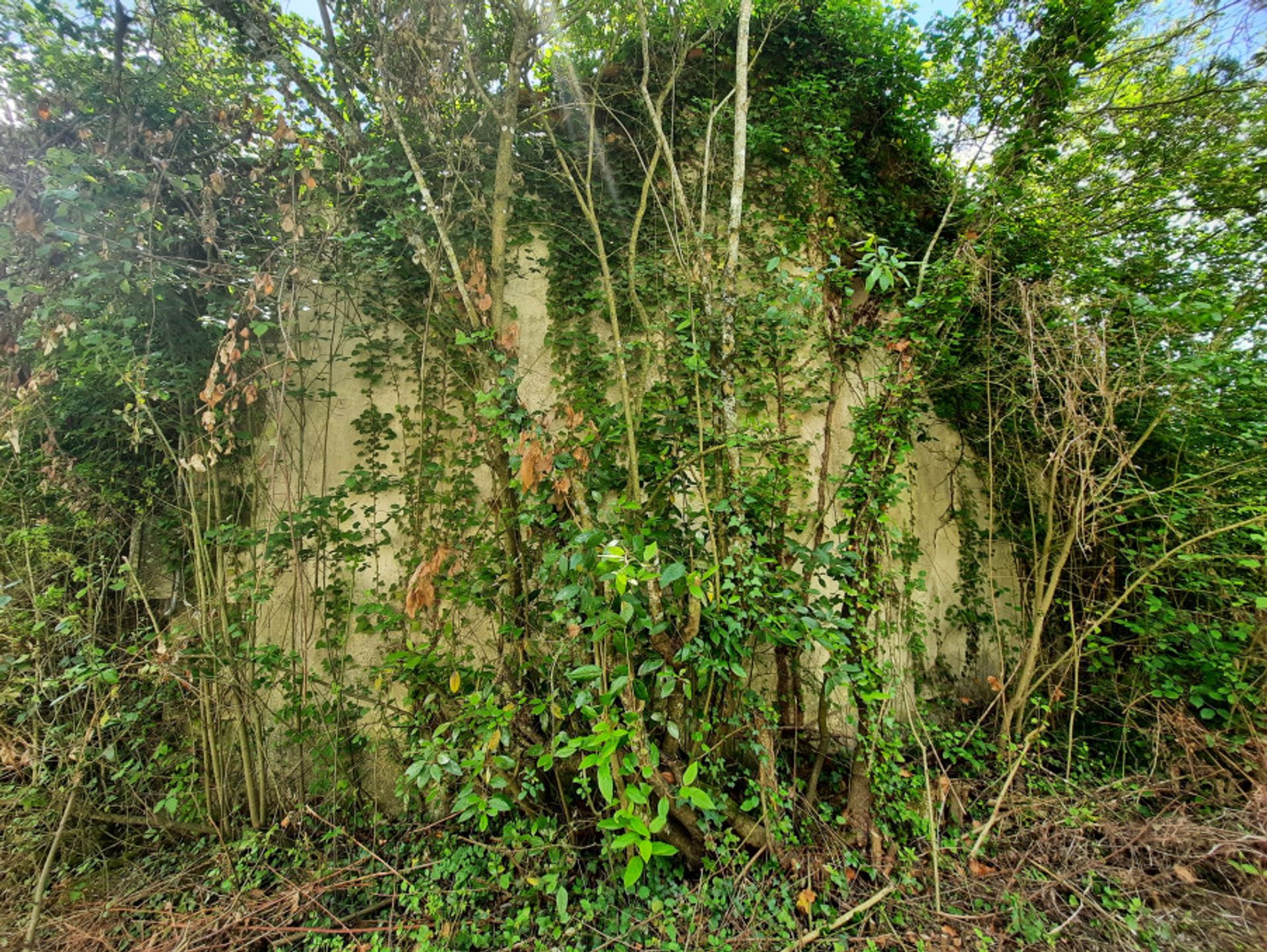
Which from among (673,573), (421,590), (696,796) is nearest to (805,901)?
(696,796)

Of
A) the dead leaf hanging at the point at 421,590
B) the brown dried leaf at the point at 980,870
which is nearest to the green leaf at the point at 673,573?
the dead leaf hanging at the point at 421,590

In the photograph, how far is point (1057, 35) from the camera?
13.1 ft

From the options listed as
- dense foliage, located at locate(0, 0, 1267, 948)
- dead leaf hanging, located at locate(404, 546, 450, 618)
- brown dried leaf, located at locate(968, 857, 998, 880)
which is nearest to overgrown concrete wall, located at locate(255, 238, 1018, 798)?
dense foliage, located at locate(0, 0, 1267, 948)

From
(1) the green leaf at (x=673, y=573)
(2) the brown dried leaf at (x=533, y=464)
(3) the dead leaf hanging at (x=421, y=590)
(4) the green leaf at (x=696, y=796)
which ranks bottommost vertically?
(4) the green leaf at (x=696, y=796)

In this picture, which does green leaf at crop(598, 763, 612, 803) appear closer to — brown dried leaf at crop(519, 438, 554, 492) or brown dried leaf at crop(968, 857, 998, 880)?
brown dried leaf at crop(519, 438, 554, 492)

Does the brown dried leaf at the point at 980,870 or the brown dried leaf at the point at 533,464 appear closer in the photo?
the brown dried leaf at the point at 533,464

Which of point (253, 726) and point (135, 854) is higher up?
point (253, 726)

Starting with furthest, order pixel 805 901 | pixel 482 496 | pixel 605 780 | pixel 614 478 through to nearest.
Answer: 1. pixel 482 496
2. pixel 614 478
3. pixel 805 901
4. pixel 605 780

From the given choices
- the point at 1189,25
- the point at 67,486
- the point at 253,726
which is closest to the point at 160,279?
the point at 67,486

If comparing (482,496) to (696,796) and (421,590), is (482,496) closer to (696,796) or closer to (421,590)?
(421,590)

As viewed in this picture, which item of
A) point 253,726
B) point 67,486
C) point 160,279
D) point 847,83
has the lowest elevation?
point 253,726

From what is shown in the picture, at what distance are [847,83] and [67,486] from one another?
21.5ft

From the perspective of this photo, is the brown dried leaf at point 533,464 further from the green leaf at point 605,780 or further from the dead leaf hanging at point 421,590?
the green leaf at point 605,780

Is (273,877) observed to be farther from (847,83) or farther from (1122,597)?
(847,83)
